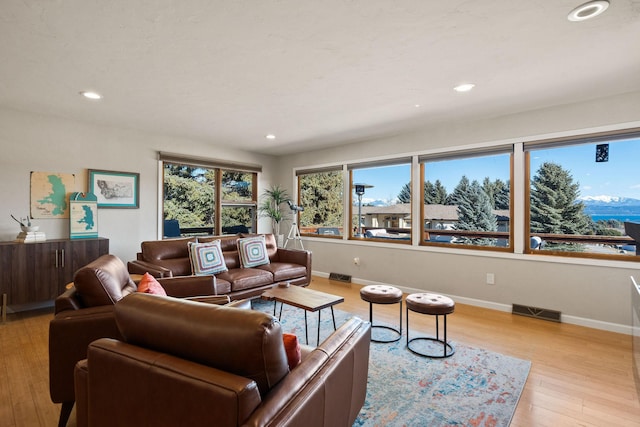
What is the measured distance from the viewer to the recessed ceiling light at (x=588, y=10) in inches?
70.2

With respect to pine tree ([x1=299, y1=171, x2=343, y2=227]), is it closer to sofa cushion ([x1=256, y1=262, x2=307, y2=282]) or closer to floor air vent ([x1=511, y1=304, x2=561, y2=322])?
sofa cushion ([x1=256, y1=262, x2=307, y2=282])

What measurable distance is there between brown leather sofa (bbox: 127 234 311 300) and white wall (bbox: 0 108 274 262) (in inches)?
33.9

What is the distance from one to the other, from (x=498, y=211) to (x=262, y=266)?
3117 millimetres

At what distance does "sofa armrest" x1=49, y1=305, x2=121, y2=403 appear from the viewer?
167 cm

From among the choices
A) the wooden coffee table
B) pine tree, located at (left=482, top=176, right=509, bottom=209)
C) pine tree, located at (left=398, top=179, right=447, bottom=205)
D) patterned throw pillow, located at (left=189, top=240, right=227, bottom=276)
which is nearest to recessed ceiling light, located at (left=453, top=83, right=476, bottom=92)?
pine tree, located at (left=482, top=176, right=509, bottom=209)

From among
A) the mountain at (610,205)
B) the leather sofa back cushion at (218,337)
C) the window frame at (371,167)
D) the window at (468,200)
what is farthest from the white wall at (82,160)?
the mountain at (610,205)

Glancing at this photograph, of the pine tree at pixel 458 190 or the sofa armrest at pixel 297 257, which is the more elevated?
the pine tree at pixel 458 190

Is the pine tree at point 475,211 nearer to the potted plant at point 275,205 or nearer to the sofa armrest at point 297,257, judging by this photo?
the sofa armrest at point 297,257

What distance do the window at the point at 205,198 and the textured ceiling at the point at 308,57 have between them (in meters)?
1.33

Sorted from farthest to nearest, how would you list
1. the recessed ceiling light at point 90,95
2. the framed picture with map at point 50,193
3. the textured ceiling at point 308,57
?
1. the framed picture with map at point 50,193
2. the recessed ceiling light at point 90,95
3. the textured ceiling at point 308,57

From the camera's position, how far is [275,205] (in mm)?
6359

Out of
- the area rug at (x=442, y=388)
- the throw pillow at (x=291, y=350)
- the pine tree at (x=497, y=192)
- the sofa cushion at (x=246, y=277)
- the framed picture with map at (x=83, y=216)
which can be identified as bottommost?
the area rug at (x=442, y=388)

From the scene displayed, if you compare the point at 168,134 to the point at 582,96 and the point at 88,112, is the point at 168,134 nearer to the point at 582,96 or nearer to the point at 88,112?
the point at 88,112

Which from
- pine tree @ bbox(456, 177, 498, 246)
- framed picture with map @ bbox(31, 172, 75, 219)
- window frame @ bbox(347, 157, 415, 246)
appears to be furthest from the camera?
window frame @ bbox(347, 157, 415, 246)
